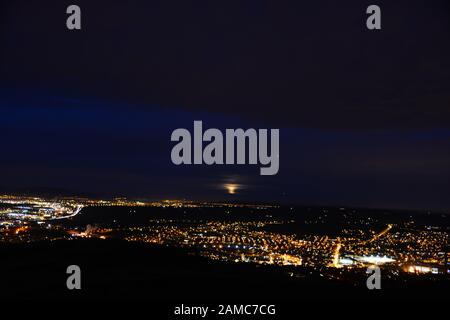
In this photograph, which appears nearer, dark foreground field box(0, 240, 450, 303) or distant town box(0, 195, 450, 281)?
dark foreground field box(0, 240, 450, 303)

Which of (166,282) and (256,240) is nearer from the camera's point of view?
→ (166,282)

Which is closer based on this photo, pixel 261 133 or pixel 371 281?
pixel 371 281

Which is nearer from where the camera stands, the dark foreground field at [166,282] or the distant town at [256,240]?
the dark foreground field at [166,282]

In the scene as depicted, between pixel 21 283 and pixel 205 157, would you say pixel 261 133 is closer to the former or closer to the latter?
pixel 205 157

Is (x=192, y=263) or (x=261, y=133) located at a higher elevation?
(x=261, y=133)
